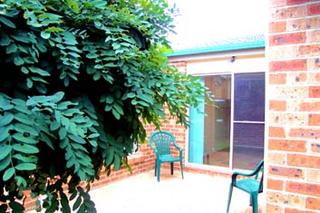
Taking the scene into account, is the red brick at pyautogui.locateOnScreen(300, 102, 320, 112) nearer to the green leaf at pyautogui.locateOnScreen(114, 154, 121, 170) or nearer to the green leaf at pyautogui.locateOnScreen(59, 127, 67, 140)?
the green leaf at pyautogui.locateOnScreen(114, 154, 121, 170)

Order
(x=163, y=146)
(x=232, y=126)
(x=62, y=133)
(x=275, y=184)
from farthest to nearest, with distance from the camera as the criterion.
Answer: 1. (x=163, y=146)
2. (x=232, y=126)
3. (x=275, y=184)
4. (x=62, y=133)

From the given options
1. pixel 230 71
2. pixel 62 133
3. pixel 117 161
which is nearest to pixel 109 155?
pixel 117 161

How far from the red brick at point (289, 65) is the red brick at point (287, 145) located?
360 mm

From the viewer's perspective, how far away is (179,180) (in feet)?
18.4

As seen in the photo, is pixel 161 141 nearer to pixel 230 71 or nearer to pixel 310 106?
pixel 230 71

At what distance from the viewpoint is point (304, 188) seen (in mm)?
1406

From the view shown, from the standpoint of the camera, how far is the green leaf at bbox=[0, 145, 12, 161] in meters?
0.76

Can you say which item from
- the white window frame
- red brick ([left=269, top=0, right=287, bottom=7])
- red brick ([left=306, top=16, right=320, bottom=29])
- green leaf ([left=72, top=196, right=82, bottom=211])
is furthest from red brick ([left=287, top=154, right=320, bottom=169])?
the white window frame

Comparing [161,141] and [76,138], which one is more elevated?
[76,138]

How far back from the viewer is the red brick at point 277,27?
1485 millimetres

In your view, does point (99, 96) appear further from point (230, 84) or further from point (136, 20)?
point (230, 84)

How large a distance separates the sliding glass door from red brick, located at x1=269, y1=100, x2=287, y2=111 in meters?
3.78

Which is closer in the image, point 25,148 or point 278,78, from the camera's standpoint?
point 25,148

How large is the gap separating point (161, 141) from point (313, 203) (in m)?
4.74
